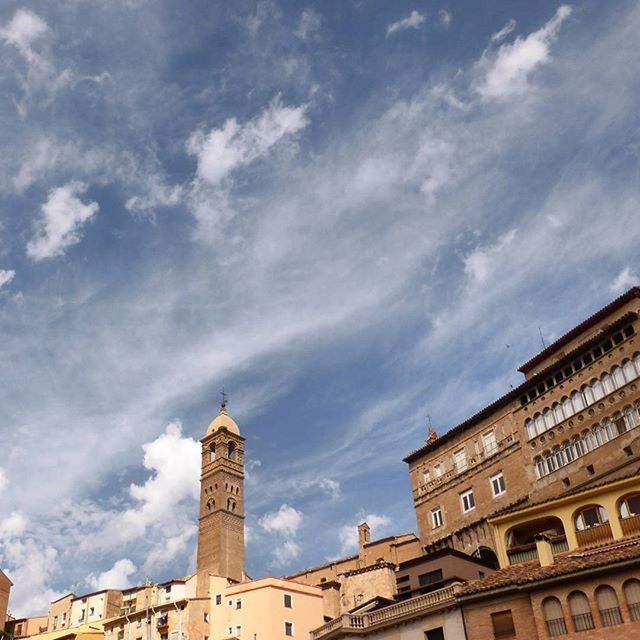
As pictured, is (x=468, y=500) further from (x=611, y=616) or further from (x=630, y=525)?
(x=611, y=616)

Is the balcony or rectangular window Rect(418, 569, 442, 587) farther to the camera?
the balcony

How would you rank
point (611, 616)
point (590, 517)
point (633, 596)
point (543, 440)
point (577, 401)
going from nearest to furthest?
point (633, 596)
point (611, 616)
point (590, 517)
point (577, 401)
point (543, 440)

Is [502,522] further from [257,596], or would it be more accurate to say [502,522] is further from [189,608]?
[189,608]

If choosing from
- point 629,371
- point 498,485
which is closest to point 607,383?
point 629,371

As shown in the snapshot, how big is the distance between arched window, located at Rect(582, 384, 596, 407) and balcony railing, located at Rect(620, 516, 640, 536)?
1179 centimetres

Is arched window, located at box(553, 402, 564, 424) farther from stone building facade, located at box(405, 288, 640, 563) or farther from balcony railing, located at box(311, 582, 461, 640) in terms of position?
balcony railing, located at box(311, 582, 461, 640)

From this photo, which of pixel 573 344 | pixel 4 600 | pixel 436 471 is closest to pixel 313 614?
pixel 436 471

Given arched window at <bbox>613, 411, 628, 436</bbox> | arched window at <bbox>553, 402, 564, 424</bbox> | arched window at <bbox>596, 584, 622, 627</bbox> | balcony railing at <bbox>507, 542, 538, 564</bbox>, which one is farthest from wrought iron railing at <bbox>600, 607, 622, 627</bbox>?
arched window at <bbox>553, 402, 564, 424</bbox>

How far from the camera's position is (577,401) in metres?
46.5

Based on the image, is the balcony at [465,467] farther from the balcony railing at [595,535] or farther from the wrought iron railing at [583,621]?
the wrought iron railing at [583,621]

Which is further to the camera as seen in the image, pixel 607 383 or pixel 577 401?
pixel 577 401

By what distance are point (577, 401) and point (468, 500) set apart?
11.7m

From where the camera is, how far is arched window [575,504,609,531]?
36450 mm

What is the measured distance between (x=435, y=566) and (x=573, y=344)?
1928 cm
